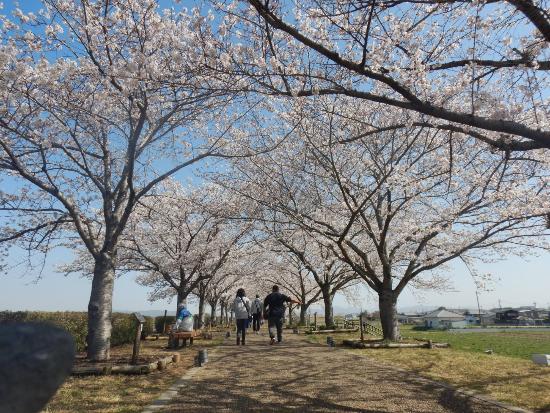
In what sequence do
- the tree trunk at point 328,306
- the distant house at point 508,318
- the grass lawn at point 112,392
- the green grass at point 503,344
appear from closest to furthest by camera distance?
the grass lawn at point 112,392, the green grass at point 503,344, the tree trunk at point 328,306, the distant house at point 508,318

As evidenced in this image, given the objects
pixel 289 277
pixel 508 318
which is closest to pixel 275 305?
pixel 289 277

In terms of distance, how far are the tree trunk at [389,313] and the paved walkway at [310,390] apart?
4.69 m

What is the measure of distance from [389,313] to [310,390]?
804cm

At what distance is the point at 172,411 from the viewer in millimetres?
4637

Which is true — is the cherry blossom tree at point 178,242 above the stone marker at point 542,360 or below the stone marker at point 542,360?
above

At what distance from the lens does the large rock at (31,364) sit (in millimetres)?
1606

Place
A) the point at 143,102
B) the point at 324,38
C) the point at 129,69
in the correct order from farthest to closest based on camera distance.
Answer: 1. the point at 143,102
2. the point at 129,69
3. the point at 324,38

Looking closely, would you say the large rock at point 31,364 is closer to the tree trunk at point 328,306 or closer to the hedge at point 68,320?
the hedge at point 68,320

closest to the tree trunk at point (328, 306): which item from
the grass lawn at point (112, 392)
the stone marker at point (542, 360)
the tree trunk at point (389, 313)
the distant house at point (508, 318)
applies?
the tree trunk at point (389, 313)

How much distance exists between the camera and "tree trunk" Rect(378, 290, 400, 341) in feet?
42.5

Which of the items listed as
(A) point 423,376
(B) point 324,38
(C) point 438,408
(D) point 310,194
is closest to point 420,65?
(B) point 324,38

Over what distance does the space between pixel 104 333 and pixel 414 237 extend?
8.72 meters

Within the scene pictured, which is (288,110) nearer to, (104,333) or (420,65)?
(420,65)

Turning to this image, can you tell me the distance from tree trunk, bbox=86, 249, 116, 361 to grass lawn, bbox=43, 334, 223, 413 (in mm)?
1449
